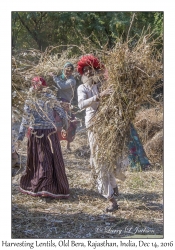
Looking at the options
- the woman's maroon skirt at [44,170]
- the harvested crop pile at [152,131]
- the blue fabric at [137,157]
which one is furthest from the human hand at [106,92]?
the harvested crop pile at [152,131]

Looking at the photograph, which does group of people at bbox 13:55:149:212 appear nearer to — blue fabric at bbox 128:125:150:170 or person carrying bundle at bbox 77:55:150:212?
person carrying bundle at bbox 77:55:150:212

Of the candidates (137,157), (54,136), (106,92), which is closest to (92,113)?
(106,92)

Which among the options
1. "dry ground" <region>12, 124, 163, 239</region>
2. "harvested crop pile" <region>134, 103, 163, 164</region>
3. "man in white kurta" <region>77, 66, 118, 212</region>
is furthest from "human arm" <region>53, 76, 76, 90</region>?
"man in white kurta" <region>77, 66, 118, 212</region>

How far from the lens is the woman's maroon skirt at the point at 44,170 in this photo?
5430 mm

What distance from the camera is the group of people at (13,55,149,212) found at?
4.59 metres

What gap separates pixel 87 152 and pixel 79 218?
3351 millimetres

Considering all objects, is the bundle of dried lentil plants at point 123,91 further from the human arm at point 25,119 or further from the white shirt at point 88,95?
the human arm at point 25,119

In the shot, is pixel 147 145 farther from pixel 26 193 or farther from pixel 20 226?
pixel 20 226

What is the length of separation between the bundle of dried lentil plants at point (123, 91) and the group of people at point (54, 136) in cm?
14

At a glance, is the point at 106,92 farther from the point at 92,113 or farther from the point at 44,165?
the point at 44,165

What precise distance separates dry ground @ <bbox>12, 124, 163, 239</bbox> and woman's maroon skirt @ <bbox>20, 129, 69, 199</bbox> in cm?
10

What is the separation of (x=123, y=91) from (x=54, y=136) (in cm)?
146

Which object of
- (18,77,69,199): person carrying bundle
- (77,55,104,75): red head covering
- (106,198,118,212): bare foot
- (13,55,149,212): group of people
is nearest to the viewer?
(13,55,149,212): group of people

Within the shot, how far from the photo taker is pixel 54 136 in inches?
219
